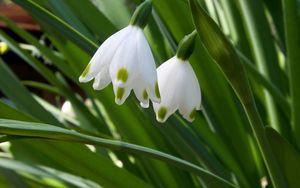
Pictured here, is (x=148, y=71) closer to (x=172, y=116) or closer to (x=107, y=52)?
(x=107, y=52)

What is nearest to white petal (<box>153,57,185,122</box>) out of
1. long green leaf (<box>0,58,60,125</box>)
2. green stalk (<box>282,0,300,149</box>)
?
green stalk (<box>282,0,300,149</box>)

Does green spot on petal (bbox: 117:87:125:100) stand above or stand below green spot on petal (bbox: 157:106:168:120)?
above

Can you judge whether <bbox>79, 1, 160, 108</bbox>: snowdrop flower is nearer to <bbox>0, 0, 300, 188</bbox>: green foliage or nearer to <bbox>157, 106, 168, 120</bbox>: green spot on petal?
<bbox>157, 106, 168, 120</bbox>: green spot on petal

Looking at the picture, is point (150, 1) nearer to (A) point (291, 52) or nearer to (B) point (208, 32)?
(B) point (208, 32)

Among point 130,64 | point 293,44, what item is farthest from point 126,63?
point 293,44

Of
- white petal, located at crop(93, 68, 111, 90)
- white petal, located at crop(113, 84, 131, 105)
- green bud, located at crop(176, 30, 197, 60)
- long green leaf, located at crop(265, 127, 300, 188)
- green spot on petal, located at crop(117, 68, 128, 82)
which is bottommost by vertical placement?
long green leaf, located at crop(265, 127, 300, 188)

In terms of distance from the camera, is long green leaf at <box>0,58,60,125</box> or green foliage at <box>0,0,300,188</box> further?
long green leaf at <box>0,58,60,125</box>

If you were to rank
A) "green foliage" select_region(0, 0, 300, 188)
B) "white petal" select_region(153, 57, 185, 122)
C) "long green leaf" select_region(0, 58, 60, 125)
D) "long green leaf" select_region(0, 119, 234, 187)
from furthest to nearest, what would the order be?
"long green leaf" select_region(0, 58, 60, 125), "green foliage" select_region(0, 0, 300, 188), "white petal" select_region(153, 57, 185, 122), "long green leaf" select_region(0, 119, 234, 187)
